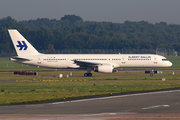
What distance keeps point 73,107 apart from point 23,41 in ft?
126

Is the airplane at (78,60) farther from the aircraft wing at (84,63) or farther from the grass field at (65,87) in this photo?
the grass field at (65,87)

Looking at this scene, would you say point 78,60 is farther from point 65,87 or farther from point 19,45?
point 65,87

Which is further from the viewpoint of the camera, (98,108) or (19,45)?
(19,45)


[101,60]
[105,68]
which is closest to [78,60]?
[101,60]

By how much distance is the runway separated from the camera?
63.6 feet

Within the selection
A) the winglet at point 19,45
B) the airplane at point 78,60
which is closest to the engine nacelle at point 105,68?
the airplane at point 78,60

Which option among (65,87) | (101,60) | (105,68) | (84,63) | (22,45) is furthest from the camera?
(22,45)

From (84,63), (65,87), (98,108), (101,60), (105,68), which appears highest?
(101,60)

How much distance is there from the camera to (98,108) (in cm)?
2145

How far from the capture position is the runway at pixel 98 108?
763 inches

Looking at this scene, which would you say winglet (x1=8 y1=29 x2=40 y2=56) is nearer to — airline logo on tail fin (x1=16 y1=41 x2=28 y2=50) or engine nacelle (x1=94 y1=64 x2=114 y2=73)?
airline logo on tail fin (x1=16 y1=41 x2=28 y2=50)

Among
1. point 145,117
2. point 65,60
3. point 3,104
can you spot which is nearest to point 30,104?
point 3,104

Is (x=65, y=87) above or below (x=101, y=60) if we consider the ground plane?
below

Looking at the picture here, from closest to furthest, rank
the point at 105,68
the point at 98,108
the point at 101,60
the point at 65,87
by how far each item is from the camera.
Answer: the point at 98,108
the point at 65,87
the point at 105,68
the point at 101,60
